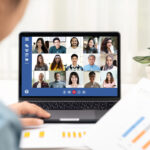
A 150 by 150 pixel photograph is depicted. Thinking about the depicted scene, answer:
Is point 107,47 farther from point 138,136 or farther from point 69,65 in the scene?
point 138,136

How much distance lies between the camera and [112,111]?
0.66 m

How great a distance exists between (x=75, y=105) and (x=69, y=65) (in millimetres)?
163

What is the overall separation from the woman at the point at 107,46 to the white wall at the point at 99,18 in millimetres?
1231

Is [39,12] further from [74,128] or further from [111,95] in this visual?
[74,128]

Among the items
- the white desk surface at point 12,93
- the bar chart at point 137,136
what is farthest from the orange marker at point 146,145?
the white desk surface at point 12,93

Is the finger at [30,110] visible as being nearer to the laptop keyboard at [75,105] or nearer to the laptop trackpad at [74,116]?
the laptop trackpad at [74,116]

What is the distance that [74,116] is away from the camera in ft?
2.61

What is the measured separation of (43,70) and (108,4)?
1.36 meters

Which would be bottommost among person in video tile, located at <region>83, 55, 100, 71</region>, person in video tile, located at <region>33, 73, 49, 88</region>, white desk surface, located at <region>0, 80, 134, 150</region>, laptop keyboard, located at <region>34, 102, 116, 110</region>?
laptop keyboard, located at <region>34, 102, 116, 110</region>

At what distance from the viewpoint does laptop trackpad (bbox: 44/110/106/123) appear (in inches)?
29.8

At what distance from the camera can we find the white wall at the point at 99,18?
2.21 metres

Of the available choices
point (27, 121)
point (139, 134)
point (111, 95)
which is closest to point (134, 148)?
point (139, 134)

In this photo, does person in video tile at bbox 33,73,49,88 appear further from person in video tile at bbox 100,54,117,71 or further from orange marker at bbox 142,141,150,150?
orange marker at bbox 142,141,150,150

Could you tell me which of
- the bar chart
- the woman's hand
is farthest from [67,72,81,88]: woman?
the bar chart
